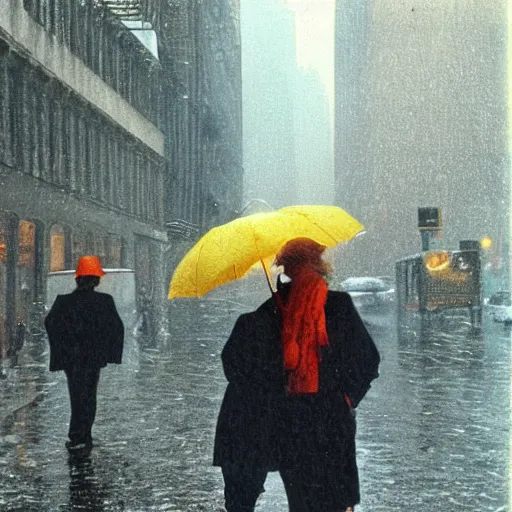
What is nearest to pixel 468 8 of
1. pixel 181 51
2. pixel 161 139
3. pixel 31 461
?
pixel 181 51

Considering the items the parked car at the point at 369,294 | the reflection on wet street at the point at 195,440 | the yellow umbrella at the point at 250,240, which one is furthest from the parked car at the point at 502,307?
the yellow umbrella at the point at 250,240

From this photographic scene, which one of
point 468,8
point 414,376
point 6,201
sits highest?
point 468,8

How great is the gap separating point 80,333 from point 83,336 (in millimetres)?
34

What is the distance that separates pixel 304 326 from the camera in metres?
4.03

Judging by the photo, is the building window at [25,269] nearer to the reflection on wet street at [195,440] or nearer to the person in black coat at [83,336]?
the reflection on wet street at [195,440]

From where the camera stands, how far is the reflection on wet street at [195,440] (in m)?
6.51

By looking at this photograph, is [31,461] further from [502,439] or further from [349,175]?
[349,175]

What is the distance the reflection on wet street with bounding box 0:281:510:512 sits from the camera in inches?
256

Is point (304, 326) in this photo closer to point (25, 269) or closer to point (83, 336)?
point (83, 336)

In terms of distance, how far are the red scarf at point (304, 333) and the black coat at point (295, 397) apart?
4cm

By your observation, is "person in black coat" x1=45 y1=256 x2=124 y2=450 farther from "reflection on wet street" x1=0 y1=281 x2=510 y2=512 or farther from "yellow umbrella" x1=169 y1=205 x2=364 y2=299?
"yellow umbrella" x1=169 y1=205 x2=364 y2=299

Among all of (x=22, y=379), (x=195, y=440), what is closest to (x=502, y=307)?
(x=22, y=379)

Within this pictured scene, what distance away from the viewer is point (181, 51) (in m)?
46.9

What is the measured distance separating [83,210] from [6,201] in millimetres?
6964
